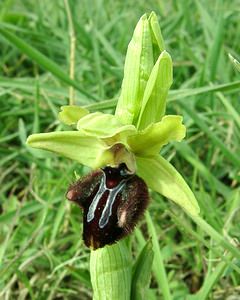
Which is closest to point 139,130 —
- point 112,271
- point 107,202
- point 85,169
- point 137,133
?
point 137,133

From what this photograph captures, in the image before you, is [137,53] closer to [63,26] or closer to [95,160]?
[95,160]

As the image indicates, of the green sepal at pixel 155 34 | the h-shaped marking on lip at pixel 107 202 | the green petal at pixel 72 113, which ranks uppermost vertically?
the green sepal at pixel 155 34

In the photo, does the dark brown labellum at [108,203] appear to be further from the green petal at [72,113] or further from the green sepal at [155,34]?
the green sepal at [155,34]

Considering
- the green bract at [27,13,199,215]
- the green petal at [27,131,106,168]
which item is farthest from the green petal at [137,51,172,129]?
the green petal at [27,131,106,168]

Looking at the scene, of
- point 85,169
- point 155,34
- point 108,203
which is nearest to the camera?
point 108,203

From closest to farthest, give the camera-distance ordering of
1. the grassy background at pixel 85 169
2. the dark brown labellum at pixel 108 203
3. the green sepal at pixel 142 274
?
the dark brown labellum at pixel 108 203 < the green sepal at pixel 142 274 < the grassy background at pixel 85 169

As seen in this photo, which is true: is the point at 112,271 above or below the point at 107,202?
below

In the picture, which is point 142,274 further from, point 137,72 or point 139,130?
point 137,72

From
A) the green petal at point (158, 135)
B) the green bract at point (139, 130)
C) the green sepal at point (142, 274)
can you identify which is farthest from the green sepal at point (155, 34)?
the green sepal at point (142, 274)
